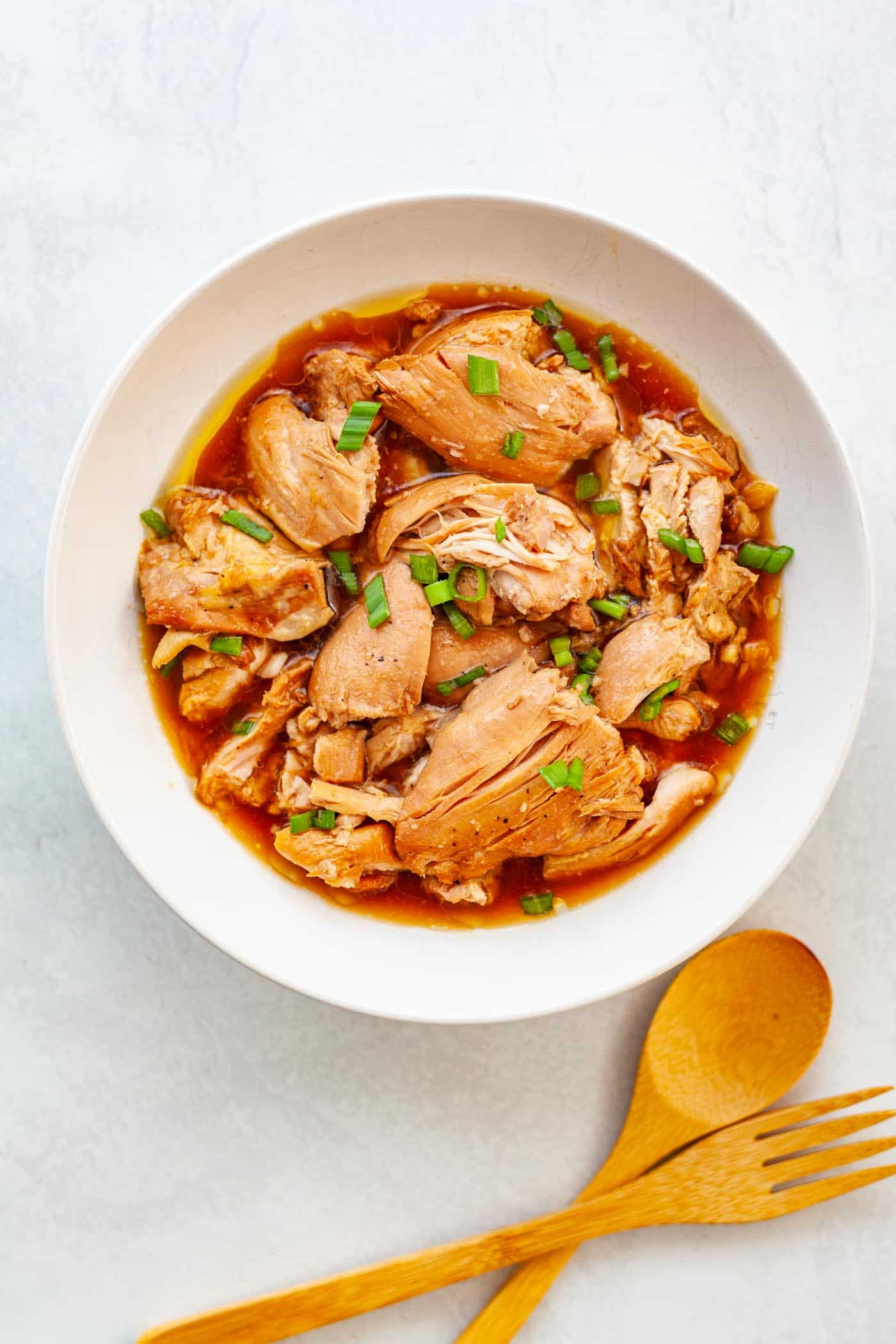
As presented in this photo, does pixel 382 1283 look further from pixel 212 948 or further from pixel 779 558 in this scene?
pixel 779 558

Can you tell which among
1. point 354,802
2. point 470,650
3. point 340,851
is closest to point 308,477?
point 470,650

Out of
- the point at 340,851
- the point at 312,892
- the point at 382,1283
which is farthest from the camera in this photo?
the point at 382,1283

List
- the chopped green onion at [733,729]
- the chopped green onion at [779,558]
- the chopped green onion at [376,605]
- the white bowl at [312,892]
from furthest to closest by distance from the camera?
the chopped green onion at [733,729], the chopped green onion at [779,558], the chopped green onion at [376,605], the white bowl at [312,892]

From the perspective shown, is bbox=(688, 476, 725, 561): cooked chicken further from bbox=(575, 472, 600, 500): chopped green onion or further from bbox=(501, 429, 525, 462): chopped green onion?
bbox=(501, 429, 525, 462): chopped green onion

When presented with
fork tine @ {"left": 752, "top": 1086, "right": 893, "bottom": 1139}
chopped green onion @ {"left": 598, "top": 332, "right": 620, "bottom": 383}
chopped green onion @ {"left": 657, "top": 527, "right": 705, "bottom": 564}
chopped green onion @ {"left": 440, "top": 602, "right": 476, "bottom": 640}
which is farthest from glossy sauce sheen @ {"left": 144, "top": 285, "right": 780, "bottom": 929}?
fork tine @ {"left": 752, "top": 1086, "right": 893, "bottom": 1139}

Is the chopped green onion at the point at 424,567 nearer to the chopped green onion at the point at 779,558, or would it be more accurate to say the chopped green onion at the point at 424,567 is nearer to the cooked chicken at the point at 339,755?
the cooked chicken at the point at 339,755

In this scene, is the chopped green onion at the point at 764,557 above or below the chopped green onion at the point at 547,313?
below

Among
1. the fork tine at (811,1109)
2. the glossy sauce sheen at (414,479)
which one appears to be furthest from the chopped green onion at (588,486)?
the fork tine at (811,1109)
